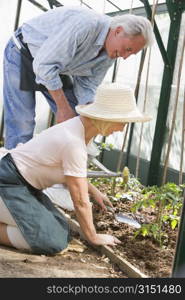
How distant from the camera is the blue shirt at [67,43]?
6.35ft

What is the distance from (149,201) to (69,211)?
658 mm

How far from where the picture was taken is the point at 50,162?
5.41 feet

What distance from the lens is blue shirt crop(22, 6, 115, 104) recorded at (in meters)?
1.94

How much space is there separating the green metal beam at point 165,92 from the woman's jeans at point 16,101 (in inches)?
59.4

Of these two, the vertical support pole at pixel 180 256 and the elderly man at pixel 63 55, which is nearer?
the vertical support pole at pixel 180 256

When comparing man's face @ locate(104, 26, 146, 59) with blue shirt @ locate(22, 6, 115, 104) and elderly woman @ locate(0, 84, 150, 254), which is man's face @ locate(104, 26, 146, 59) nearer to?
blue shirt @ locate(22, 6, 115, 104)

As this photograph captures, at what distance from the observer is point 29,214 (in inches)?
64.1

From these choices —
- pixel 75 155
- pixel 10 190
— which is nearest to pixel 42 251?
pixel 10 190

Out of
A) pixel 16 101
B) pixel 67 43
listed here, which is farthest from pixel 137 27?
pixel 16 101

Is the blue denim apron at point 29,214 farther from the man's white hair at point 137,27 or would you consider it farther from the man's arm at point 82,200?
the man's white hair at point 137,27

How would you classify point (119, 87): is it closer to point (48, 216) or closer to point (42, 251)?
point (48, 216)

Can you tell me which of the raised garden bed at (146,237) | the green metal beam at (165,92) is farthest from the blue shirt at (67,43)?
the green metal beam at (165,92)

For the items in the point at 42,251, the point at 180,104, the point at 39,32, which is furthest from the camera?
the point at 180,104

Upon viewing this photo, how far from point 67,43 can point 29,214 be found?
83cm
